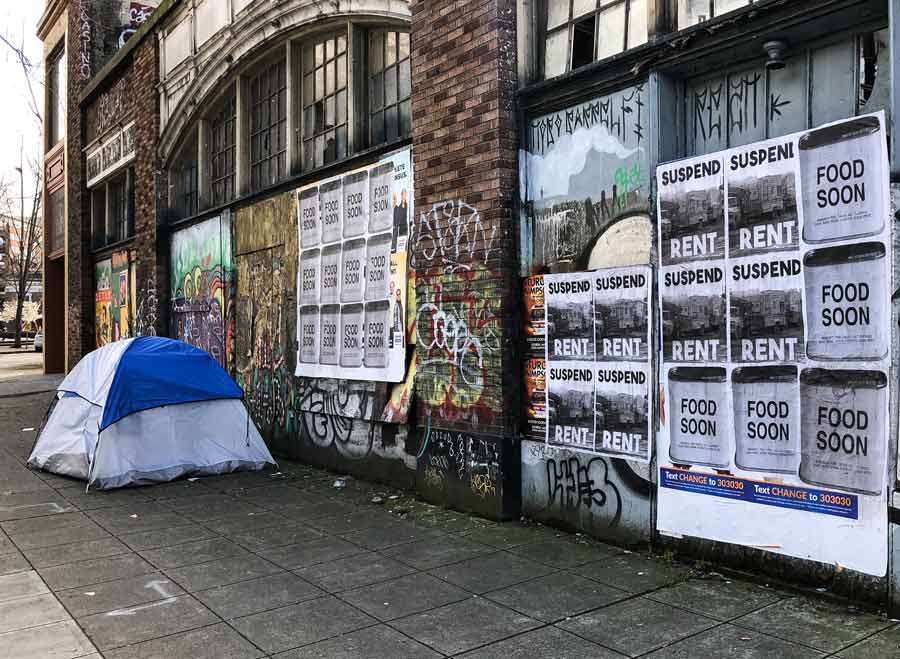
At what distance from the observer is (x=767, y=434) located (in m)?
4.69

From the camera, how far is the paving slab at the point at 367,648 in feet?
12.5

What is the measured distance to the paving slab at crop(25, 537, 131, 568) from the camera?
18.4 ft

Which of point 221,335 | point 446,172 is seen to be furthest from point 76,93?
point 446,172

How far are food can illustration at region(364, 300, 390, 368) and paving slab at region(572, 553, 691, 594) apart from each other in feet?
11.3

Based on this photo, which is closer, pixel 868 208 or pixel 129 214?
pixel 868 208

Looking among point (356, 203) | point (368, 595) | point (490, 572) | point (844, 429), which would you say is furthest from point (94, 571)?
point (844, 429)

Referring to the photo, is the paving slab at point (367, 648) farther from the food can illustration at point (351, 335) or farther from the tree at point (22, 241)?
the tree at point (22, 241)

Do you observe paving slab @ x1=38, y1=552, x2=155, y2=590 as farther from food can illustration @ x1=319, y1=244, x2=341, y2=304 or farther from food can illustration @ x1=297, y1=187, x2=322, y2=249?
food can illustration @ x1=297, y1=187, x2=322, y2=249

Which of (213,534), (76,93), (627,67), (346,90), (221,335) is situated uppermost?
(76,93)

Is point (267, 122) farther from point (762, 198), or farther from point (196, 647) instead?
point (196, 647)

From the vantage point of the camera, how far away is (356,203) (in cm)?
838

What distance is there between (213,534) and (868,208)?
210 inches

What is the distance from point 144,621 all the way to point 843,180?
4704mm

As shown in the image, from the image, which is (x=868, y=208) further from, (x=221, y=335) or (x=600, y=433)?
(x=221, y=335)
